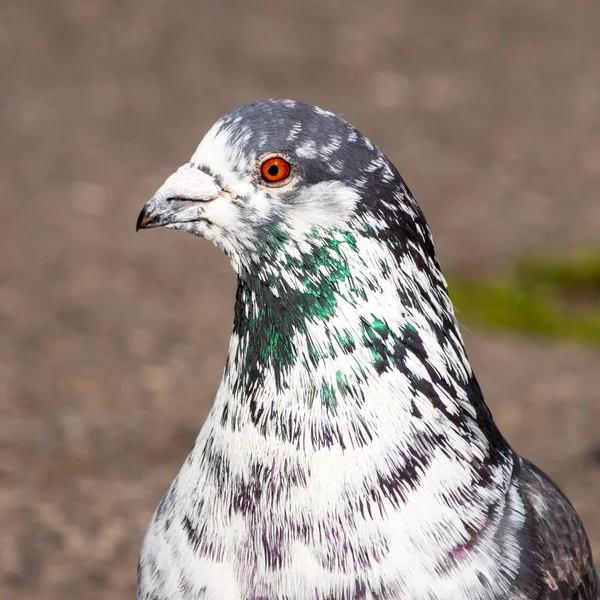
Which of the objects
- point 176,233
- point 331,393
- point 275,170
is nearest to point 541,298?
point 176,233

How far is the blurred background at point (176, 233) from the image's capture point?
6.25m

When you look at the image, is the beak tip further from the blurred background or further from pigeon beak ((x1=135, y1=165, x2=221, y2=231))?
the blurred background

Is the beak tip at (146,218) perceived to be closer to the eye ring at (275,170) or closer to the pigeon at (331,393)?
the pigeon at (331,393)

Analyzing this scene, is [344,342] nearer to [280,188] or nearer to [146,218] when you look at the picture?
[280,188]

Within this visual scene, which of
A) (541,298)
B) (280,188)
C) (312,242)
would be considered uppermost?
(541,298)

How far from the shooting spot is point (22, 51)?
11797mm

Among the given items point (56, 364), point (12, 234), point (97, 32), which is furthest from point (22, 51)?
point (56, 364)

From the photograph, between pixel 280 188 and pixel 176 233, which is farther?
pixel 176 233

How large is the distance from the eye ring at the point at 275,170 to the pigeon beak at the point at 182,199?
0.13 meters

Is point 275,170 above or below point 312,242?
above

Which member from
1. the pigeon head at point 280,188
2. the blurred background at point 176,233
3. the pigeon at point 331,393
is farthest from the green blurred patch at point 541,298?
the pigeon head at point 280,188

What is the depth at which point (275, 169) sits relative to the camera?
2893 mm

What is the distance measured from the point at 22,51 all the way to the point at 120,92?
135 cm

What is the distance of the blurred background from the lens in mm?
6250
